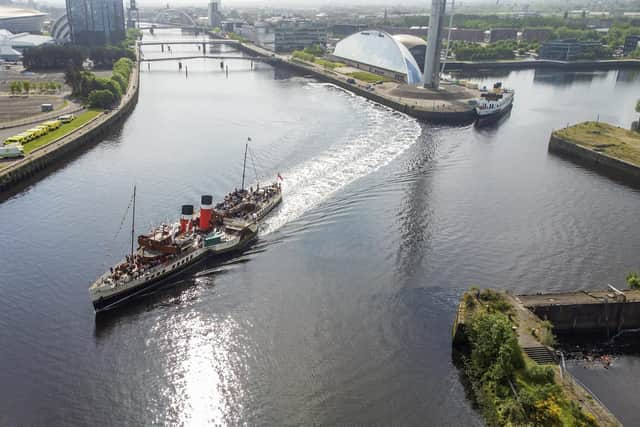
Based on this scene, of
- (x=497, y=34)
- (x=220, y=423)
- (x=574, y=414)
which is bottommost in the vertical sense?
(x=220, y=423)

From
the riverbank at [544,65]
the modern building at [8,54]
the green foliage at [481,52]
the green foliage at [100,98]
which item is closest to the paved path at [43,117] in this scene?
the green foliage at [100,98]

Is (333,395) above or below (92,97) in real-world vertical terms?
below

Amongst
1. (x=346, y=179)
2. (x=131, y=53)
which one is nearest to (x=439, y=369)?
(x=346, y=179)

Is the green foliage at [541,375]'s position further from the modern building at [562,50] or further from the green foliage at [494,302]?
the modern building at [562,50]

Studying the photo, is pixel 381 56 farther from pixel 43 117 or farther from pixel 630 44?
pixel 630 44

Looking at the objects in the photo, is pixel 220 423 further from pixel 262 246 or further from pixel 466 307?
pixel 262 246

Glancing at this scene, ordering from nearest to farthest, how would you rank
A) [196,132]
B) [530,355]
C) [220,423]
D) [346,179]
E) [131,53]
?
1. [220,423]
2. [530,355]
3. [346,179]
4. [196,132]
5. [131,53]

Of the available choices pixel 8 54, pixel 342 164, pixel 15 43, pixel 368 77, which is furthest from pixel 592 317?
pixel 15 43
